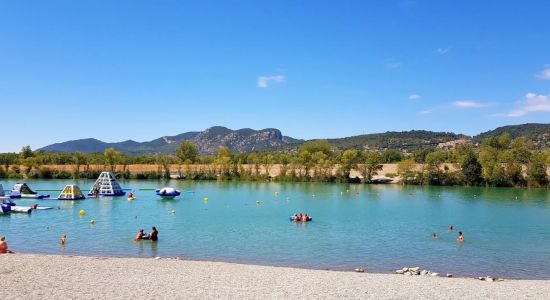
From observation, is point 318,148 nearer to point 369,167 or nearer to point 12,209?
point 369,167

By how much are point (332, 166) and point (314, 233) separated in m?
78.8

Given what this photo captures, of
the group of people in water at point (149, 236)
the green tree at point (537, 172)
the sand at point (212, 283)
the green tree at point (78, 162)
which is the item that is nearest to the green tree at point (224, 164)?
the green tree at point (78, 162)

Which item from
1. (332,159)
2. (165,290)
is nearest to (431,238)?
(165,290)

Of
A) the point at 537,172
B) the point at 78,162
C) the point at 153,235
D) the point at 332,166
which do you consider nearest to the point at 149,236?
the point at 153,235

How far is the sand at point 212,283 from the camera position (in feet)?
56.7

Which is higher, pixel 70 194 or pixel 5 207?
pixel 70 194

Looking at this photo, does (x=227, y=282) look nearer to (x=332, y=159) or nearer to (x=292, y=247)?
(x=292, y=247)

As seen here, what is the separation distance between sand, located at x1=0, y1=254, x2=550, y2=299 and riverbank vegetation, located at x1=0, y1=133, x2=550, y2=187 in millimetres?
84671

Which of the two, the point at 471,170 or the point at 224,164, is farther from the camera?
the point at 224,164

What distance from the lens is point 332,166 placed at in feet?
383

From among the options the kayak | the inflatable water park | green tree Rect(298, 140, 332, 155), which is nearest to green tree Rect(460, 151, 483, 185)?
Answer: green tree Rect(298, 140, 332, 155)

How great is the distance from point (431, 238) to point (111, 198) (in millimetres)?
48445

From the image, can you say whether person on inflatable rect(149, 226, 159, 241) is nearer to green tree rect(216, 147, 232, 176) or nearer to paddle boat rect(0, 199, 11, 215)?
paddle boat rect(0, 199, 11, 215)

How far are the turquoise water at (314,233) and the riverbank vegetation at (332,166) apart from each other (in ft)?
115
